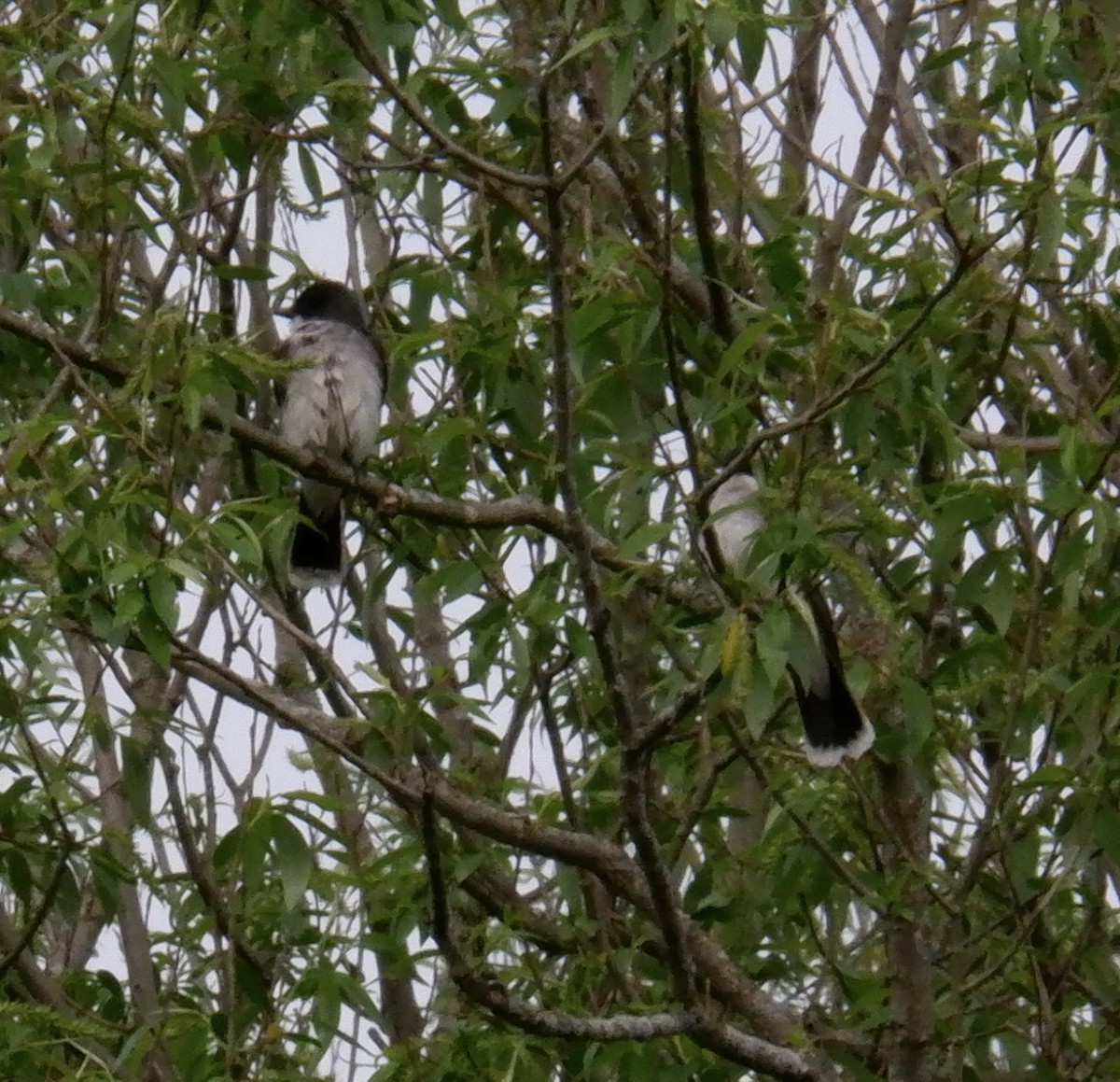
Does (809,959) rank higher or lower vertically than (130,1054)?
higher

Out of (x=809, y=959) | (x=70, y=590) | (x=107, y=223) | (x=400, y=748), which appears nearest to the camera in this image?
(x=70, y=590)

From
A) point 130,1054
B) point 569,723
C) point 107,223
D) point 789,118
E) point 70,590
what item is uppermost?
point 789,118

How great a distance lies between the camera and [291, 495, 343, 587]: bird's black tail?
5.85 meters

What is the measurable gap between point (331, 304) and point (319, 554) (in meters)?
0.77

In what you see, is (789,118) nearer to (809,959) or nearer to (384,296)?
(384,296)

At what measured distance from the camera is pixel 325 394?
606 centimetres

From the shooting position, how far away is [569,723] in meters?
5.39

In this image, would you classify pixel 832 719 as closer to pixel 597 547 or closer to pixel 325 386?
pixel 597 547

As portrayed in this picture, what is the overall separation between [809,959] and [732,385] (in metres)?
2.01

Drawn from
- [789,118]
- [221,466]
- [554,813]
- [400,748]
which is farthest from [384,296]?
[400,748]

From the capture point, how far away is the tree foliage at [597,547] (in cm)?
357

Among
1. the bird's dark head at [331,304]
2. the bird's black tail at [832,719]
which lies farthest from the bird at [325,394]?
the bird's black tail at [832,719]

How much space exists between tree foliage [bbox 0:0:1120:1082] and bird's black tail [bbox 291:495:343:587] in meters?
0.54

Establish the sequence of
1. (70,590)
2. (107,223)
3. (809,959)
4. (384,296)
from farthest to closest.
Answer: (384,296), (809,959), (107,223), (70,590)
